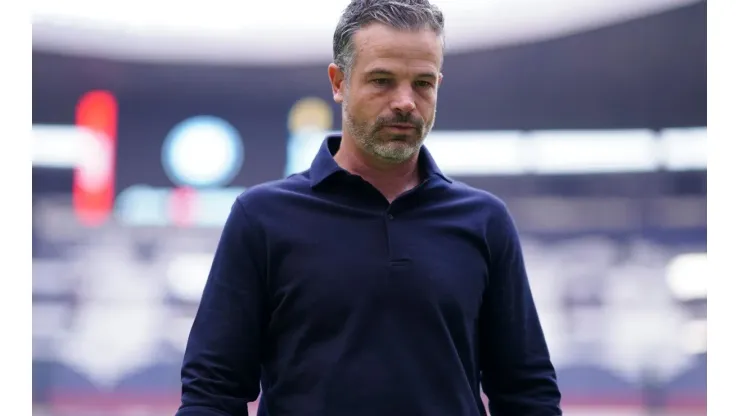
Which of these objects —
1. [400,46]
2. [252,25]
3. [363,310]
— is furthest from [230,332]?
[252,25]

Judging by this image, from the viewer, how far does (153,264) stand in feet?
13.3

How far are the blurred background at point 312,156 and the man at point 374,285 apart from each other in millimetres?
2675

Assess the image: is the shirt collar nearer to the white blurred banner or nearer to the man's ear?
the man's ear

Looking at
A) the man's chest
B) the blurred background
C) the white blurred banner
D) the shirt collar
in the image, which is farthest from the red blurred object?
the man's chest

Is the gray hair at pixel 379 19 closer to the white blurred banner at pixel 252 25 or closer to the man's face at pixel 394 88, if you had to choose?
the man's face at pixel 394 88

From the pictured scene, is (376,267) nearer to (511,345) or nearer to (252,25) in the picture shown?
(511,345)

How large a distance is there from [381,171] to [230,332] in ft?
1.06

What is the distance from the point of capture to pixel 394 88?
4.16 ft

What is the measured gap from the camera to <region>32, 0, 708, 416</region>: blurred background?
13.1 ft

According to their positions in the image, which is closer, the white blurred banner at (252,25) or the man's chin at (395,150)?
the man's chin at (395,150)

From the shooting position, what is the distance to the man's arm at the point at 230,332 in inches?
49.1

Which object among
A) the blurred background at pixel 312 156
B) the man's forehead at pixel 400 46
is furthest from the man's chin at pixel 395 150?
the blurred background at pixel 312 156
